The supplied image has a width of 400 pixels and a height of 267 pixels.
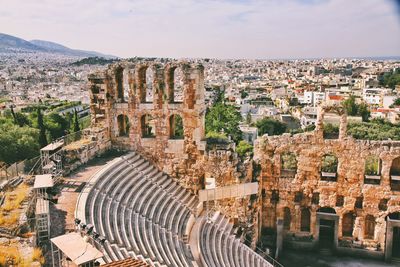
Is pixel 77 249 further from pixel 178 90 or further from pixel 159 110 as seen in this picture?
pixel 178 90

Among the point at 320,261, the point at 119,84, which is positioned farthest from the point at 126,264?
the point at 320,261

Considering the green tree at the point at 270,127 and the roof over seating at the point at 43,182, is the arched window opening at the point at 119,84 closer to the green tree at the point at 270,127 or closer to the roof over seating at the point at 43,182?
the roof over seating at the point at 43,182

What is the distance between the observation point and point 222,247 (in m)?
20.1

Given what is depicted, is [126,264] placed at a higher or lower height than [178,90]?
lower

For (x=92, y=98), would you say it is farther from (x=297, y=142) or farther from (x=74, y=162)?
(x=297, y=142)

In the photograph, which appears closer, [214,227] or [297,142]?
[214,227]

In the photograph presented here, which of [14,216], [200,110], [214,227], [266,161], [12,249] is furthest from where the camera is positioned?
[266,161]

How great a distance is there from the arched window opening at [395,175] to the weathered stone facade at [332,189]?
54 millimetres

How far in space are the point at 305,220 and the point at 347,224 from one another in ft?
8.54

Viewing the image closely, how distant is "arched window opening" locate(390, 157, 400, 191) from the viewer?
24031 mm

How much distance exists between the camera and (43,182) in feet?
56.1

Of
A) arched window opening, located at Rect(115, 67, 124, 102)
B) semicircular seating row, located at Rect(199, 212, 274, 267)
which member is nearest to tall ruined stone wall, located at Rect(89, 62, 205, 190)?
arched window opening, located at Rect(115, 67, 124, 102)

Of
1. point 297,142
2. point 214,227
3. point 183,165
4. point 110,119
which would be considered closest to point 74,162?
point 110,119

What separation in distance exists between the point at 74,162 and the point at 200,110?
7.56 m
